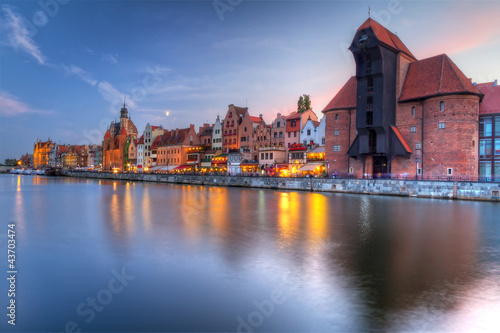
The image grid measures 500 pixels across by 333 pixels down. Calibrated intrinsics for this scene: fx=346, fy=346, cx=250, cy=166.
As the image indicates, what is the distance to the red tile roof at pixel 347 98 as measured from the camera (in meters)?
46.7

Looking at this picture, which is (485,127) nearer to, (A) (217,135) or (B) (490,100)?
(B) (490,100)

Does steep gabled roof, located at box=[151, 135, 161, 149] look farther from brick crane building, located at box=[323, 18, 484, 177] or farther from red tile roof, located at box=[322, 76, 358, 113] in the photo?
brick crane building, located at box=[323, 18, 484, 177]

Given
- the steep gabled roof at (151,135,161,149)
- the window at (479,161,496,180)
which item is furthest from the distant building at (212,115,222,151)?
the window at (479,161,496,180)

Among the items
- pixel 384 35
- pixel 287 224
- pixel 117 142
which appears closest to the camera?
pixel 287 224

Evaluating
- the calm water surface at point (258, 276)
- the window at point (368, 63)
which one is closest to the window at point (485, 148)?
the window at point (368, 63)

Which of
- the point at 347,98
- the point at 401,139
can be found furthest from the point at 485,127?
the point at 347,98

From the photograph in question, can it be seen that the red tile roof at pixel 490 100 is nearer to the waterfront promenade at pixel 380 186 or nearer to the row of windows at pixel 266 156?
the waterfront promenade at pixel 380 186

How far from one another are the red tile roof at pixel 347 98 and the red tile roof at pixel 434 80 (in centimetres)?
642

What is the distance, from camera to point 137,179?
83250 mm

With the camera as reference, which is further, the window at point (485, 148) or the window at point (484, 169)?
the window at point (485, 148)

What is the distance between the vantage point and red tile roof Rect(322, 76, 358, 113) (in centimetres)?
4672

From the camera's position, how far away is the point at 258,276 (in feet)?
34.9

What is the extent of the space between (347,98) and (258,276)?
41.1 meters

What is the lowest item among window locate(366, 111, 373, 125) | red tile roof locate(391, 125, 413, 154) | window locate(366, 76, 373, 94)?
red tile roof locate(391, 125, 413, 154)
